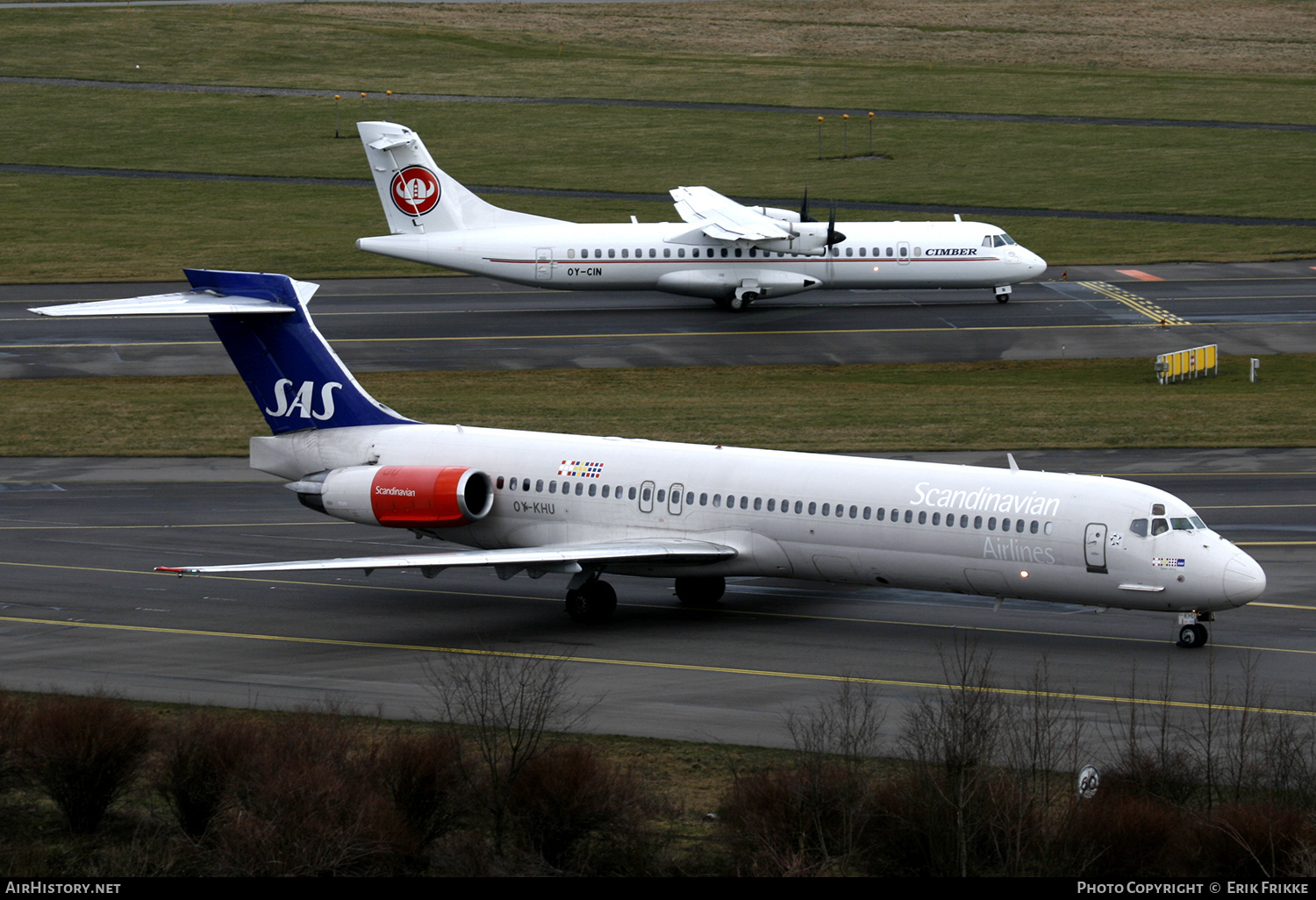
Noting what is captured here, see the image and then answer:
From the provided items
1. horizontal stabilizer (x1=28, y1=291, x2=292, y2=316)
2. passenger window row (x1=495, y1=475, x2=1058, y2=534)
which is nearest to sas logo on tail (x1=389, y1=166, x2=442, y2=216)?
horizontal stabilizer (x1=28, y1=291, x2=292, y2=316)

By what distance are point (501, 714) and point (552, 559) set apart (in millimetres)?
7935

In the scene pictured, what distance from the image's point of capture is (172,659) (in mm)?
31266

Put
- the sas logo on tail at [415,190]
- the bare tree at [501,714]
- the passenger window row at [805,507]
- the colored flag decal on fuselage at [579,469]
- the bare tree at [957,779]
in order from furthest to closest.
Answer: the sas logo on tail at [415,190], the colored flag decal on fuselage at [579,469], the passenger window row at [805,507], the bare tree at [501,714], the bare tree at [957,779]

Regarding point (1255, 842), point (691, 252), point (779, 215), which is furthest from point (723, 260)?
point (1255, 842)

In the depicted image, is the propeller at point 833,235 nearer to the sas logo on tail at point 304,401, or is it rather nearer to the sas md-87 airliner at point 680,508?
the sas md-87 airliner at point 680,508

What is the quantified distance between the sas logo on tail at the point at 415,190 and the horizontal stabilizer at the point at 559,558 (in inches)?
1548

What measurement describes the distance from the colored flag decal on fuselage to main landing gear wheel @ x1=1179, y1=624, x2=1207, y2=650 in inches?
477

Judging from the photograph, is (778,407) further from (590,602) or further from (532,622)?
(532,622)

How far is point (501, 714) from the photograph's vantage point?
25.0 metres

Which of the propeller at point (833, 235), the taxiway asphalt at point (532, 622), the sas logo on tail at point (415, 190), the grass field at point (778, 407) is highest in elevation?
the sas logo on tail at point (415, 190)

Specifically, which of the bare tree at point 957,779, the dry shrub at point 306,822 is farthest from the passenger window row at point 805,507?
the dry shrub at point 306,822

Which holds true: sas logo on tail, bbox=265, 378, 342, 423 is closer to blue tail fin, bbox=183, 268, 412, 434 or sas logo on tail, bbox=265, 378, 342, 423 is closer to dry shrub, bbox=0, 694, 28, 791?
blue tail fin, bbox=183, 268, 412, 434

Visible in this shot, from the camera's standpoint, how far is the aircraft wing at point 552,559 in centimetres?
3186

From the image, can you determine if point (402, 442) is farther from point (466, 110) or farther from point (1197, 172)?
point (466, 110)
